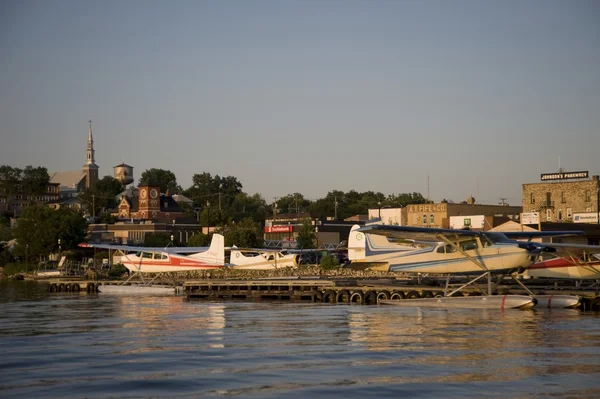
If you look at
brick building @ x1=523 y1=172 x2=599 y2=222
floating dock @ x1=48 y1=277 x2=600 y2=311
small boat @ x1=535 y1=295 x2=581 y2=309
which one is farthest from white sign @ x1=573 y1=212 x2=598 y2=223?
small boat @ x1=535 y1=295 x2=581 y2=309

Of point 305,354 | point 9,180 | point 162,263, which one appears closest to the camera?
point 305,354

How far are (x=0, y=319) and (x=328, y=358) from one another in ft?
53.0

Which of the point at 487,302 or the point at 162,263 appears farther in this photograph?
the point at 162,263

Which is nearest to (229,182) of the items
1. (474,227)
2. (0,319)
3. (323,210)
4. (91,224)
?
(323,210)

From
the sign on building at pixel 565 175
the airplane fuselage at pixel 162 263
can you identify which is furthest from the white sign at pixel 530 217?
the airplane fuselage at pixel 162 263

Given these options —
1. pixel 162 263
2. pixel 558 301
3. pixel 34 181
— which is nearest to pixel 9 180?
pixel 34 181

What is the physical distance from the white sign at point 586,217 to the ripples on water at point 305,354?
4717 centimetres

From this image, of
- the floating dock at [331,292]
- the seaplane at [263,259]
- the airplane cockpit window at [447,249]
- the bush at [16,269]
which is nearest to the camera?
the floating dock at [331,292]

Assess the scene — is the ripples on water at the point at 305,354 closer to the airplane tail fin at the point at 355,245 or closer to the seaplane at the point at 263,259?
the airplane tail fin at the point at 355,245

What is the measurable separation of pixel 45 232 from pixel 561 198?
2157 inches

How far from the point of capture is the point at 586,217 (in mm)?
74938

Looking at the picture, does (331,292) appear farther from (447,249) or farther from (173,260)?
(173,260)

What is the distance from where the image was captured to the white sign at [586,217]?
2915 inches

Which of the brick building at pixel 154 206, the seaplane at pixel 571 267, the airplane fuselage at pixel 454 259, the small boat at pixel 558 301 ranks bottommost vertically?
the small boat at pixel 558 301
